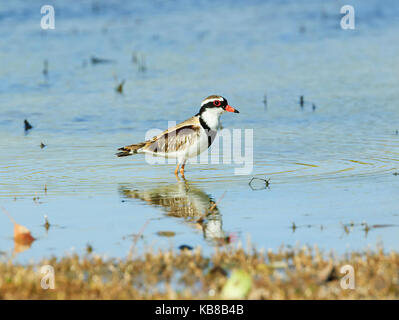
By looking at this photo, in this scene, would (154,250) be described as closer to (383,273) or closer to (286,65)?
(383,273)

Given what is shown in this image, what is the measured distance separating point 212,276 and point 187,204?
3060 mm

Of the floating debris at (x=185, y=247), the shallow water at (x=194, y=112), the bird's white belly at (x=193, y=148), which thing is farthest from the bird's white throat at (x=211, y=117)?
the floating debris at (x=185, y=247)

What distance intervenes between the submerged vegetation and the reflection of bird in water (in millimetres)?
997

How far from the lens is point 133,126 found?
1577 cm

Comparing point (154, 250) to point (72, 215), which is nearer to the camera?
point (154, 250)

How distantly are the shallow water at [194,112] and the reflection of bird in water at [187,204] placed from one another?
41 mm

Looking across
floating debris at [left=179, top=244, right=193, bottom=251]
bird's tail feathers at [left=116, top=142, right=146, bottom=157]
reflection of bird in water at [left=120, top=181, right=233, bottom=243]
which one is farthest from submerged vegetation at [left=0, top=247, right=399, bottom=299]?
bird's tail feathers at [left=116, top=142, right=146, bottom=157]

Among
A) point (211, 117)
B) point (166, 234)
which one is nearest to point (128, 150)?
point (211, 117)

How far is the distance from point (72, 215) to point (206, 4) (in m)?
22.6

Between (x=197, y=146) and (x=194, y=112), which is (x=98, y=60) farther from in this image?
(x=197, y=146)

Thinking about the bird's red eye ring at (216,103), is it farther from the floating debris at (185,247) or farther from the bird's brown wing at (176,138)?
the floating debris at (185,247)

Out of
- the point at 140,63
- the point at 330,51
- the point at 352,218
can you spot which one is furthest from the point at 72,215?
the point at 330,51

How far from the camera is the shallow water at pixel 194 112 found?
9.05m

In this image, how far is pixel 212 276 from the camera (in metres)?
7.06
